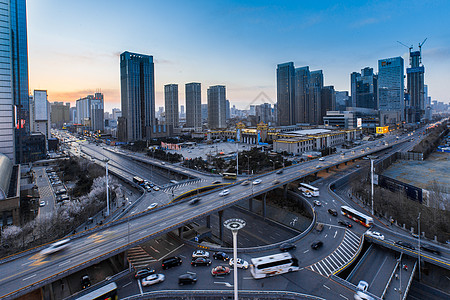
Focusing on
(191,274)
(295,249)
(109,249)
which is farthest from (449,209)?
(109,249)

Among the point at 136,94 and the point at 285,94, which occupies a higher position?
the point at 285,94

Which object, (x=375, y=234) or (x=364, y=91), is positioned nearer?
(x=375, y=234)

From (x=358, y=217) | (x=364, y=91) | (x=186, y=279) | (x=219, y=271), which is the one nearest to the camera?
(x=186, y=279)

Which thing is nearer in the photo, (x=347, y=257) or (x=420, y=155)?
(x=347, y=257)

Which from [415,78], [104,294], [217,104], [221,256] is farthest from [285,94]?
[415,78]

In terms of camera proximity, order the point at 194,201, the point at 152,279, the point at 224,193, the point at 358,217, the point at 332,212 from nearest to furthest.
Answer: the point at 152,279, the point at 358,217, the point at 194,201, the point at 332,212, the point at 224,193

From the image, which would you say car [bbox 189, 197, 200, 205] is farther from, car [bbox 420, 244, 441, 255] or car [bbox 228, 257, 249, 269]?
car [bbox 420, 244, 441, 255]

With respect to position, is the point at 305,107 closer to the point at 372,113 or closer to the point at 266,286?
the point at 372,113

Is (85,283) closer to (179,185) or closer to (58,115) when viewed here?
(179,185)
